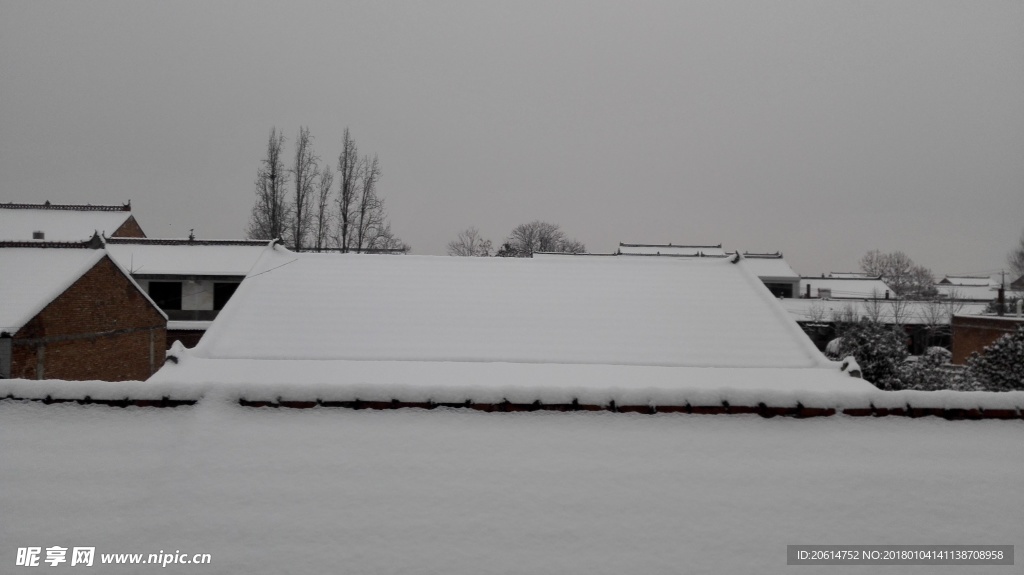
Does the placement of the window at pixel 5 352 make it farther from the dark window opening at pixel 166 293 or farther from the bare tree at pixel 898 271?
the bare tree at pixel 898 271

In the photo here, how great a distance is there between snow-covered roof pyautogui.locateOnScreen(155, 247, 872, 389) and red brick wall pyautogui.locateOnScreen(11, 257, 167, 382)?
6706mm

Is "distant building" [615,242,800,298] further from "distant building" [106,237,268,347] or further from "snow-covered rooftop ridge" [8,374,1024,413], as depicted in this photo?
"snow-covered rooftop ridge" [8,374,1024,413]

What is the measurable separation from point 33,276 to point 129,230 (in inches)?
945

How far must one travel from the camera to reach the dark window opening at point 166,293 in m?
25.3

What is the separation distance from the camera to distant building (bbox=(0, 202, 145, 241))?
1255 inches

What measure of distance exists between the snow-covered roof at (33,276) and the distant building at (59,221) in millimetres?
18337

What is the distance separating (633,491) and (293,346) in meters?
7.39

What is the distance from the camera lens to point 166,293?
2542 cm

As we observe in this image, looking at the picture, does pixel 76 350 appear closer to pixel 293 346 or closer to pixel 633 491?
pixel 293 346

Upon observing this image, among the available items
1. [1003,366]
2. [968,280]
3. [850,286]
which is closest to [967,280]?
[968,280]

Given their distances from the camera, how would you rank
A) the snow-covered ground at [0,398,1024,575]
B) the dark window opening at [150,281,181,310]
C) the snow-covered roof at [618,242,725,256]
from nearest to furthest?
the snow-covered ground at [0,398,1024,575] < the dark window opening at [150,281,181,310] < the snow-covered roof at [618,242,725,256]

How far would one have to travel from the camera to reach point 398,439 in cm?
368

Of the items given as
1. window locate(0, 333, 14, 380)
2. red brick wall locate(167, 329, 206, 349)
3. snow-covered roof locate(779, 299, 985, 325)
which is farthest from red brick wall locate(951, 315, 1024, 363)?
red brick wall locate(167, 329, 206, 349)

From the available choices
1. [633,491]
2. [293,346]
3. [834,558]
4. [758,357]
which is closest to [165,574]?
[633,491]
